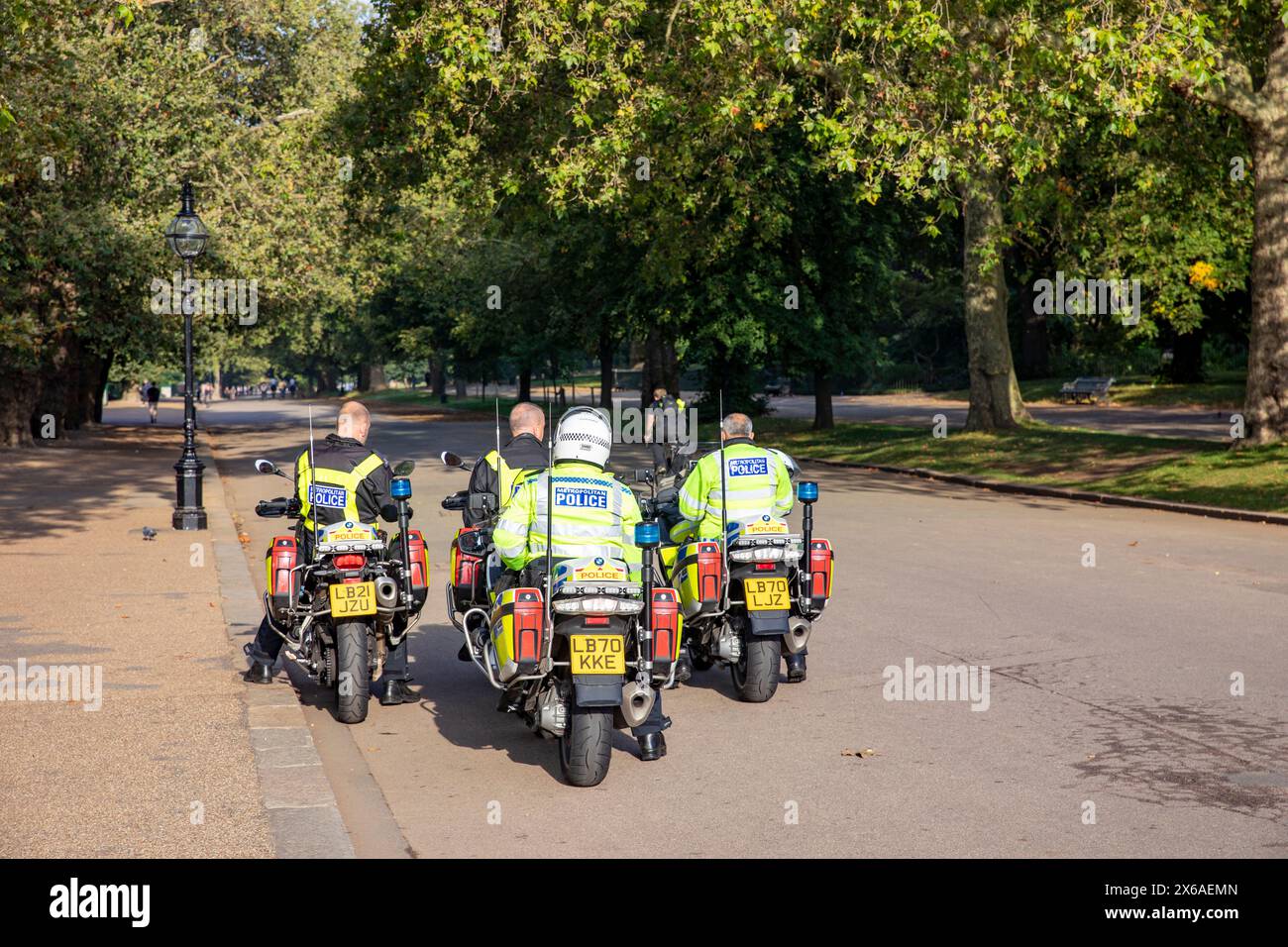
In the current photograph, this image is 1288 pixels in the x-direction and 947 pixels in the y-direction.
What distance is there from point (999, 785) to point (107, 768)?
4.18 metres

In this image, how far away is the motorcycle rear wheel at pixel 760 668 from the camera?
8711 millimetres

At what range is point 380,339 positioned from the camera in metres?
73.6

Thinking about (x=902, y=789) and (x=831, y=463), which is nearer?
(x=902, y=789)

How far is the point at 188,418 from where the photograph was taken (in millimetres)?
19812

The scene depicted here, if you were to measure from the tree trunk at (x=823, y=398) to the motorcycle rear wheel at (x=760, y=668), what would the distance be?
29295 millimetres

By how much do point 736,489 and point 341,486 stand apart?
239 centimetres

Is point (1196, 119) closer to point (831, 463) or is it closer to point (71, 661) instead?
point (831, 463)

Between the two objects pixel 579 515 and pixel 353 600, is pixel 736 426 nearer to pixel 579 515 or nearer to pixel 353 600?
pixel 579 515

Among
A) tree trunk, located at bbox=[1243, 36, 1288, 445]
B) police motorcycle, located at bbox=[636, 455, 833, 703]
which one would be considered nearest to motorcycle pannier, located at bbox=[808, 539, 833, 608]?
police motorcycle, located at bbox=[636, 455, 833, 703]

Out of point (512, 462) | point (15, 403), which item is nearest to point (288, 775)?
point (512, 462)

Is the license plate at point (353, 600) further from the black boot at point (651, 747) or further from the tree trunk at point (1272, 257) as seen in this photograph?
the tree trunk at point (1272, 257)

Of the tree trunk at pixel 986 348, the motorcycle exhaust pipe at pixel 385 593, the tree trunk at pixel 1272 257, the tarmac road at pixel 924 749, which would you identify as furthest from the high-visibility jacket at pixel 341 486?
the tree trunk at pixel 986 348

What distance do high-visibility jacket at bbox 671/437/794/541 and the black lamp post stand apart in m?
10.8
